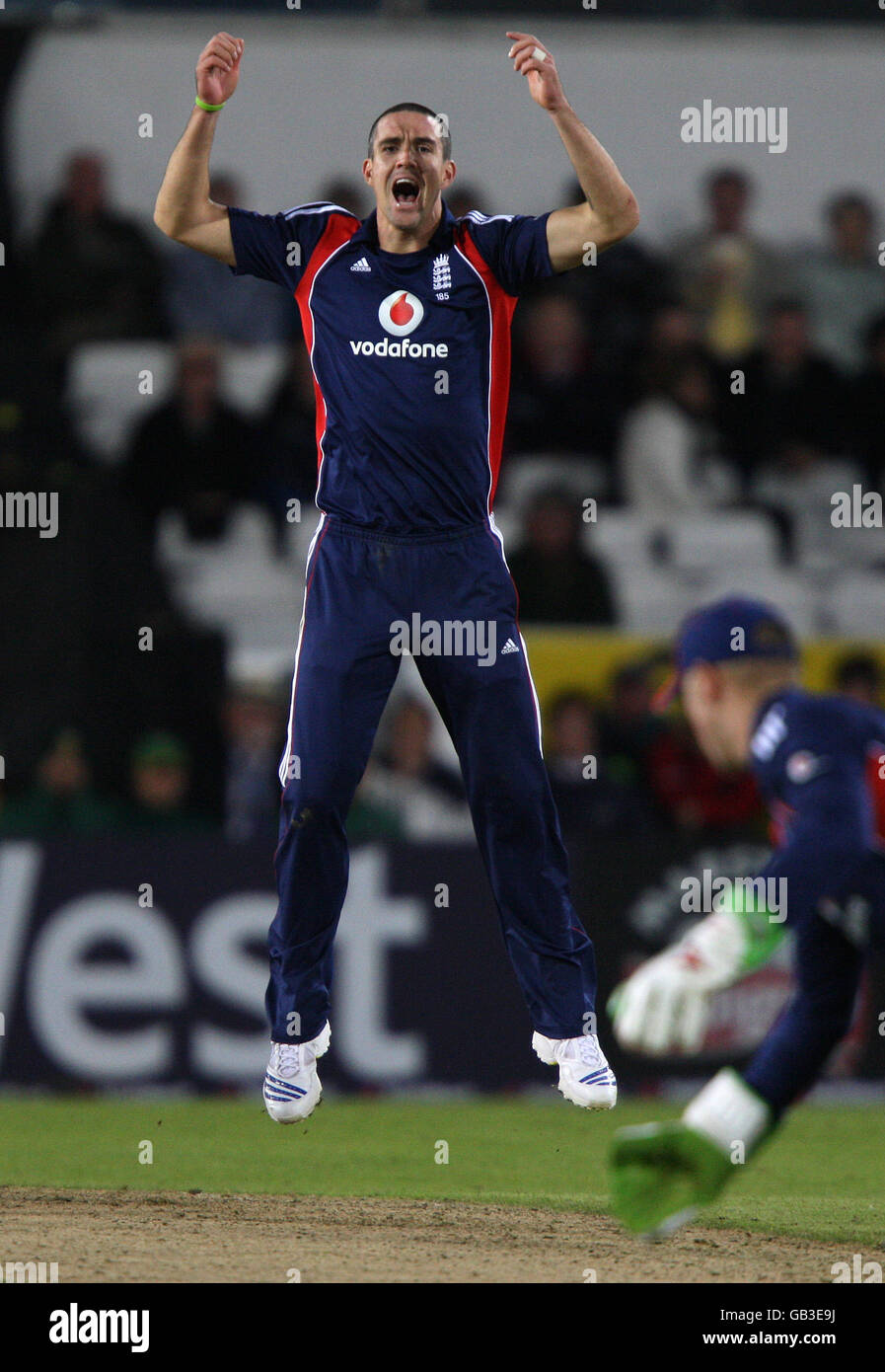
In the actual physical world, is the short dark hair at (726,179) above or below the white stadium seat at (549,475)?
above

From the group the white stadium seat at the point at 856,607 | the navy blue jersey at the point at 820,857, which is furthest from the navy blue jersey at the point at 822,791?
the white stadium seat at the point at 856,607

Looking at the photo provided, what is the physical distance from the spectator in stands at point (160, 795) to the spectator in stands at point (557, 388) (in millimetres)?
4288

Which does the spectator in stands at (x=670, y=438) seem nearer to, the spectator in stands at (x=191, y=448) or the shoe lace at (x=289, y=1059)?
the spectator in stands at (x=191, y=448)

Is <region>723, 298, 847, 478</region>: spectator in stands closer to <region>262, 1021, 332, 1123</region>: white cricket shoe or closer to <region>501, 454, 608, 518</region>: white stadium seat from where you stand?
<region>501, 454, 608, 518</region>: white stadium seat

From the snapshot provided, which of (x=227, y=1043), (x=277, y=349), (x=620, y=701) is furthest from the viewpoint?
(x=277, y=349)

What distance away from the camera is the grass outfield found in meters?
8.38

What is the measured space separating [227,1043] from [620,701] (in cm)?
357

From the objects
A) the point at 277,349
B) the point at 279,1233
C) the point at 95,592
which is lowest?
the point at 279,1233

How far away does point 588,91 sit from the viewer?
16609 mm

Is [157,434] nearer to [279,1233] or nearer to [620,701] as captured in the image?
[620,701]

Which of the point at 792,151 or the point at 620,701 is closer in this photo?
the point at 620,701

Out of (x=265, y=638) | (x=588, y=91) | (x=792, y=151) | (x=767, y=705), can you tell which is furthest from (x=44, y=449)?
(x=767, y=705)

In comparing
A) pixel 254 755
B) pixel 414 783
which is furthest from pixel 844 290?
pixel 254 755

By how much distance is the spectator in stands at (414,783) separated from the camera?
485 inches
